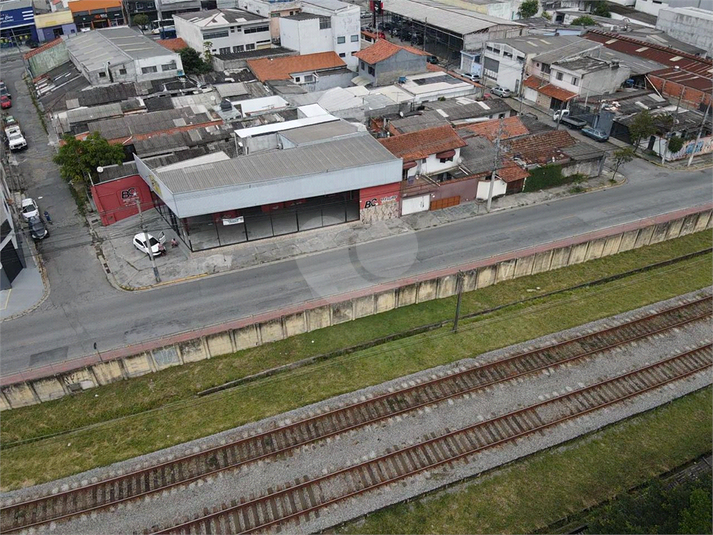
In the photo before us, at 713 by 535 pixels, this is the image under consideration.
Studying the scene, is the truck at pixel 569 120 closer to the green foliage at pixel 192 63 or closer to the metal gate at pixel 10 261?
the green foliage at pixel 192 63

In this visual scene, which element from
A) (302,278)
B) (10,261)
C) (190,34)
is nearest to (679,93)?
(302,278)

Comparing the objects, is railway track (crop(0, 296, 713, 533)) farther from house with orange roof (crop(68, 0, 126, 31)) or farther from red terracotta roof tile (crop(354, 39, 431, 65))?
house with orange roof (crop(68, 0, 126, 31))

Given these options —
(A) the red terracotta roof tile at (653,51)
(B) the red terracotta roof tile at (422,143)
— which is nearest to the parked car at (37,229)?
(B) the red terracotta roof tile at (422,143)

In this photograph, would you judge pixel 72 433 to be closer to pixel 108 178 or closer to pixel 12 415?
pixel 12 415

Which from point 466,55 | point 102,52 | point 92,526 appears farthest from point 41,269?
point 466,55

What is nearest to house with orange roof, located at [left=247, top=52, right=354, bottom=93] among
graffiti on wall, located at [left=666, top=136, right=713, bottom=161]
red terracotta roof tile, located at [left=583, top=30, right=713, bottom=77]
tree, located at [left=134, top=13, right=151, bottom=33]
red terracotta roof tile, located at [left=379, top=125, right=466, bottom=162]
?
red terracotta roof tile, located at [left=379, top=125, right=466, bottom=162]

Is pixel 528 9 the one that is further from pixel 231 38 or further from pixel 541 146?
pixel 541 146

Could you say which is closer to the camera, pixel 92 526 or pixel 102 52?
pixel 92 526
